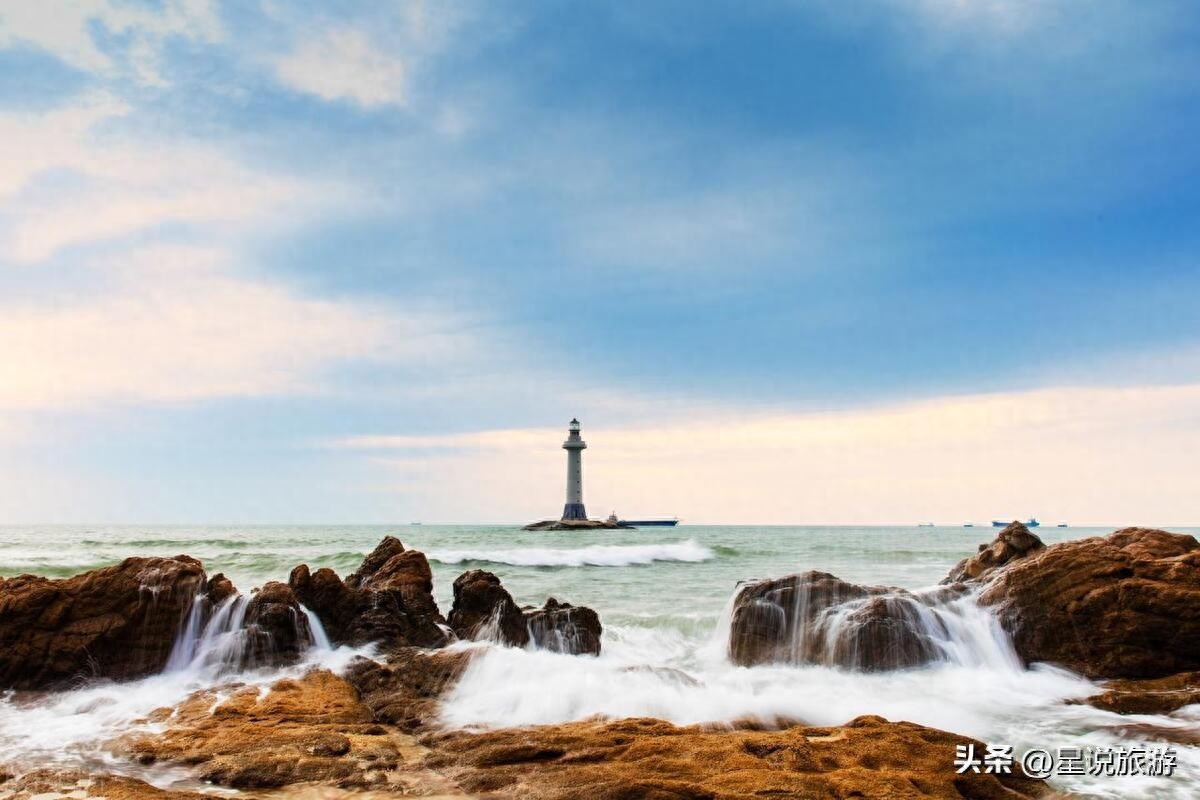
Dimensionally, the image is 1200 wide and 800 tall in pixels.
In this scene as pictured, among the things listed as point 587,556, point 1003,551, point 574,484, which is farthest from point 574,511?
point 1003,551

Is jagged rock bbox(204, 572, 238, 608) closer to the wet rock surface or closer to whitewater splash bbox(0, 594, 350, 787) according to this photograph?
whitewater splash bbox(0, 594, 350, 787)

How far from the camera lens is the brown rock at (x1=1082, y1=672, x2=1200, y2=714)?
26.0ft

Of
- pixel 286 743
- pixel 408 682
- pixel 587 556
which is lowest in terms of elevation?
pixel 587 556

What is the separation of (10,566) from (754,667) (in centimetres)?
2875

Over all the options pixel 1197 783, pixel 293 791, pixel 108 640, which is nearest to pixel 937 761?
pixel 1197 783

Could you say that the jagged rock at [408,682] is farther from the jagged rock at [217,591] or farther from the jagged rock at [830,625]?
the jagged rock at [830,625]

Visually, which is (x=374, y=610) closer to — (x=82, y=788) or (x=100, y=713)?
(x=100, y=713)

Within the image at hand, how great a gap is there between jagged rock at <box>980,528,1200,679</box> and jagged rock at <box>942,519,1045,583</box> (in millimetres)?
1100

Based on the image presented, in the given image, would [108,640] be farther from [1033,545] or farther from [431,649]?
[1033,545]

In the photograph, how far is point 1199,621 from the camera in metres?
9.20

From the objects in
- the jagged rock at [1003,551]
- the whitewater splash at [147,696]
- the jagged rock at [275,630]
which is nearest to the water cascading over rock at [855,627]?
the jagged rock at [1003,551]

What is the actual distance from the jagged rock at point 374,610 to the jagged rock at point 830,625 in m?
4.38

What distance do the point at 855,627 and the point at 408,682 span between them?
232 inches

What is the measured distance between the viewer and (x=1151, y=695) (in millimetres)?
8180
